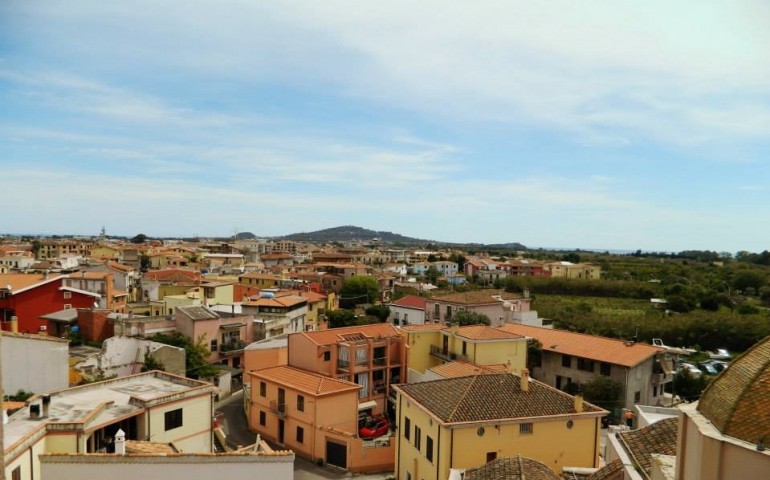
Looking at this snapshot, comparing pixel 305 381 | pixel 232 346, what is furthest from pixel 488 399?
pixel 232 346

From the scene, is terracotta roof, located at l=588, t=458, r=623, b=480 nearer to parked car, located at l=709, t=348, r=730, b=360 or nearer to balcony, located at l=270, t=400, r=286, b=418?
balcony, located at l=270, t=400, r=286, b=418

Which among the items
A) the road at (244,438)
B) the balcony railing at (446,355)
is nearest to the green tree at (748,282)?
the balcony railing at (446,355)

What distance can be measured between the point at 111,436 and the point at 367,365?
17028 millimetres

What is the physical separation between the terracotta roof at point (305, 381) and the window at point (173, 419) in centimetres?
743

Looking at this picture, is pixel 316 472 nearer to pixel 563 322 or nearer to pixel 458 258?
pixel 563 322

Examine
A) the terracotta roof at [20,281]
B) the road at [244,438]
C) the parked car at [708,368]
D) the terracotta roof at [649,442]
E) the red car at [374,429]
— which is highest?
the terracotta roof at [20,281]

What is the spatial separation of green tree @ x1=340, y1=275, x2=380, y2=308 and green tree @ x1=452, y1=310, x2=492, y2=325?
1016 inches

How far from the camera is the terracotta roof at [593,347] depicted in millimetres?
33750

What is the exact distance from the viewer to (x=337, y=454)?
970 inches

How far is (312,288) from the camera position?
2586 inches

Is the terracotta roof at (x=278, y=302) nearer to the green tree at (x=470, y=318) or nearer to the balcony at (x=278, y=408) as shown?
the green tree at (x=470, y=318)

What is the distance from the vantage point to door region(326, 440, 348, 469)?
79.9 feet

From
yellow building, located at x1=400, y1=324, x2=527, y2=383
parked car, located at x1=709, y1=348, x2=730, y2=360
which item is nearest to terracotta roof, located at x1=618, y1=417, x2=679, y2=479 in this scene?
yellow building, located at x1=400, y1=324, x2=527, y2=383

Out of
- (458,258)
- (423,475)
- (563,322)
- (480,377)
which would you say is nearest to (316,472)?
(423,475)
